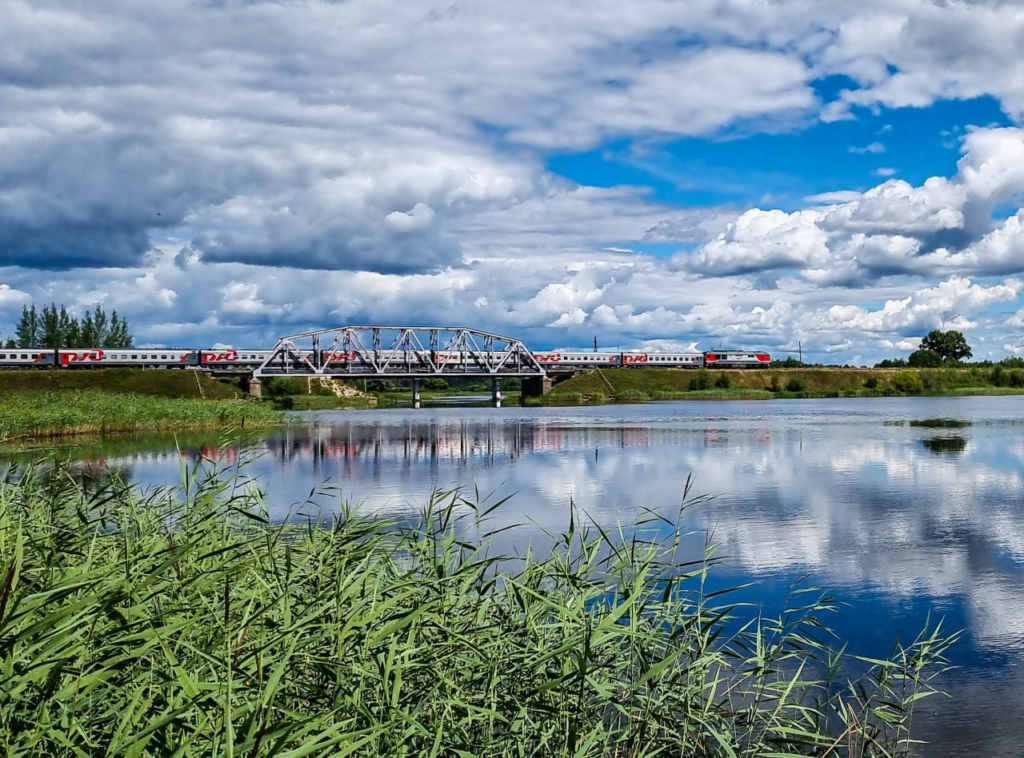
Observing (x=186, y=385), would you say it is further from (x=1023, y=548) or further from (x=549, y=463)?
(x=1023, y=548)

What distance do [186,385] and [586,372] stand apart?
64129 mm

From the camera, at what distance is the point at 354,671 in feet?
20.1

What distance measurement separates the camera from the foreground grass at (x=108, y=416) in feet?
137

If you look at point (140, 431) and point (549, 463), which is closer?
point (549, 463)

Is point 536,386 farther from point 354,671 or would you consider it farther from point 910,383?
point 354,671

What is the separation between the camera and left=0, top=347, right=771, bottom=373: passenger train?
12025cm

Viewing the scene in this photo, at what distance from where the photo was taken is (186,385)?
362ft

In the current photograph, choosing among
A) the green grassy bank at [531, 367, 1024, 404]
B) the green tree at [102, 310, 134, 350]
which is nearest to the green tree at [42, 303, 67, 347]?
the green tree at [102, 310, 134, 350]

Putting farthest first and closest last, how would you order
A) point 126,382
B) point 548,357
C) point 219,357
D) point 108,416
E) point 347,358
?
point 548,357 → point 347,358 → point 219,357 → point 126,382 → point 108,416

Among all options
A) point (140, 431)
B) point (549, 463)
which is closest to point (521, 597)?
point (549, 463)

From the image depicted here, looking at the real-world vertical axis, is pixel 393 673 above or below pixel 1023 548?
above

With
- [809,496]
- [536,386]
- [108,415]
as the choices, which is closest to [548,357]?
[536,386]

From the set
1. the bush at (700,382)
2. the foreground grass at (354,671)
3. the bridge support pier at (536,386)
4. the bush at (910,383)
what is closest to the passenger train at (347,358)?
the bridge support pier at (536,386)

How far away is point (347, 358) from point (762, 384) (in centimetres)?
7123
